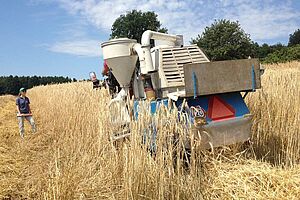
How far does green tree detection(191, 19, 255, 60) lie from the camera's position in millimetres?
29030

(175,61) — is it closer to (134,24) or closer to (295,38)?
(134,24)

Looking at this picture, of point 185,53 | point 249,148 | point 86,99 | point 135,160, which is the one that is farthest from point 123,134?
point 86,99

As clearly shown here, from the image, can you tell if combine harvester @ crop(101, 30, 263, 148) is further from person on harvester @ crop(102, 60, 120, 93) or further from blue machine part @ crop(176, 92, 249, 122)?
person on harvester @ crop(102, 60, 120, 93)

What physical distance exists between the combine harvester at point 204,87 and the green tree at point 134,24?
35.9 m

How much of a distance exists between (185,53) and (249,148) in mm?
1563

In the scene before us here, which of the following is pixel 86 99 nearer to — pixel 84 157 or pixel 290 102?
pixel 84 157

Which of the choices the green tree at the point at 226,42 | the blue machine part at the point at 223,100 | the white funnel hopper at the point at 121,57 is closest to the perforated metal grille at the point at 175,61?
the blue machine part at the point at 223,100

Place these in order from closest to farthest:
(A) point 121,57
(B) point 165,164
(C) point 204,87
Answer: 1. (B) point 165,164
2. (C) point 204,87
3. (A) point 121,57

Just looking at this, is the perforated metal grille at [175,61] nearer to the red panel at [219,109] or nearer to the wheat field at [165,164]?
the red panel at [219,109]

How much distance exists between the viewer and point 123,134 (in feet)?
12.6

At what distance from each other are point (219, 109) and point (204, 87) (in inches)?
16.3

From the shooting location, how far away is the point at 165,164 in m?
2.74

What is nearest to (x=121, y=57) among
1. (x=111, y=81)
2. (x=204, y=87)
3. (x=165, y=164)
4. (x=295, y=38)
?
(x=111, y=81)

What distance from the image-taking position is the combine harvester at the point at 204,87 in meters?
3.56
